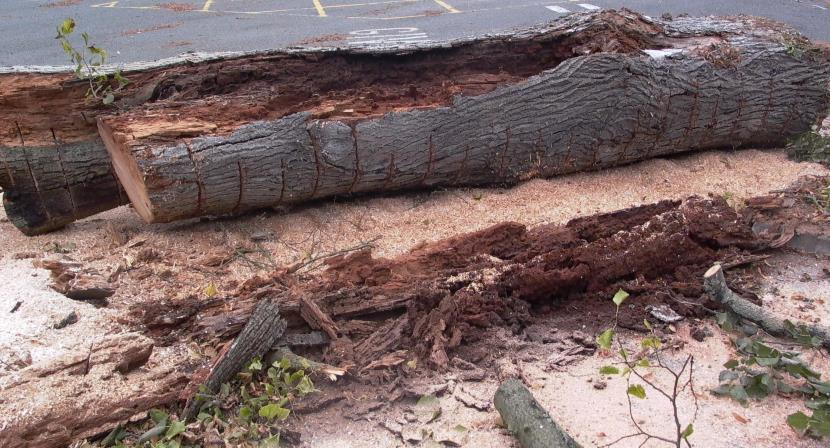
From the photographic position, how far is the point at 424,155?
4.32m

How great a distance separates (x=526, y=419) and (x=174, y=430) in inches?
50.0

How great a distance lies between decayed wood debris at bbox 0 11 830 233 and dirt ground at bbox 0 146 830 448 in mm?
155

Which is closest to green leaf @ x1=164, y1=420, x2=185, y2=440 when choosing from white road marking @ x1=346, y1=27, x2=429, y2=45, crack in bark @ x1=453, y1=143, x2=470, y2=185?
crack in bark @ x1=453, y1=143, x2=470, y2=185

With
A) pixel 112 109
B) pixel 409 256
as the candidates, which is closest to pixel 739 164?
pixel 409 256

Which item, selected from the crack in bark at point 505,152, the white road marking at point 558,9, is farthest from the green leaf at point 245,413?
the white road marking at point 558,9

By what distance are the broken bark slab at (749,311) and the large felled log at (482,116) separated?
1633 mm

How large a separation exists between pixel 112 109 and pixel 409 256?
192cm

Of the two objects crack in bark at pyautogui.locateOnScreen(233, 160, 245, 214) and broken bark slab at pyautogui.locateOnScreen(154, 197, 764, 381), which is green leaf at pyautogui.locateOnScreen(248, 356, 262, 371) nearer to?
broken bark slab at pyautogui.locateOnScreen(154, 197, 764, 381)

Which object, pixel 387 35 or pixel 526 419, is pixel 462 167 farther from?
pixel 387 35

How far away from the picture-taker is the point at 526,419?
8.16ft

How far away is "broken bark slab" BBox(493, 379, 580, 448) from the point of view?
240 cm

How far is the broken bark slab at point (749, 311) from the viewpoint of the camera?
3031 millimetres

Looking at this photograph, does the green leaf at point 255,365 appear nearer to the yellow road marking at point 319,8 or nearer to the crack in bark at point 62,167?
the crack in bark at point 62,167

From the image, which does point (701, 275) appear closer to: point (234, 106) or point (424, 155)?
point (424, 155)
